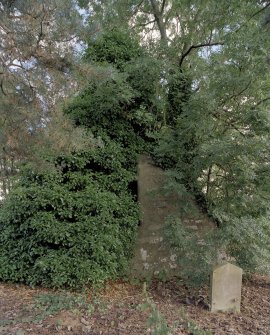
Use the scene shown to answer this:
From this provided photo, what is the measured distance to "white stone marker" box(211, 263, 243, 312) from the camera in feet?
14.3

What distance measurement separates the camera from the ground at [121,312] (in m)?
3.66

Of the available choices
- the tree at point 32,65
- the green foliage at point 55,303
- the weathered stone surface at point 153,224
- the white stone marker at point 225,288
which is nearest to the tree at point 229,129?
the weathered stone surface at point 153,224

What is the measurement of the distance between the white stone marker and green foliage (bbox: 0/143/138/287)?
149cm

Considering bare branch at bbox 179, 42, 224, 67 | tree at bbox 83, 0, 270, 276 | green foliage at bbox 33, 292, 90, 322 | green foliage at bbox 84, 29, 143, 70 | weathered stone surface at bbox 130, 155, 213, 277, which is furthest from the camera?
bare branch at bbox 179, 42, 224, 67

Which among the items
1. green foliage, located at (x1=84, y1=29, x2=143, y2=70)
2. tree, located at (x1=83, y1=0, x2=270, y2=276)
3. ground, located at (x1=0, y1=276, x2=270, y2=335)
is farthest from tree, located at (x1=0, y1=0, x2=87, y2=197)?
green foliage, located at (x1=84, y1=29, x2=143, y2=70)

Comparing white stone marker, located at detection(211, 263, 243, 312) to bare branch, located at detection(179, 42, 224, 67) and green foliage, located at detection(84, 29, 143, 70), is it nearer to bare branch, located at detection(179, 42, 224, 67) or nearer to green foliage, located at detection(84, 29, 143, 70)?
green foliage, located at detection(84, 29, 143, 70)

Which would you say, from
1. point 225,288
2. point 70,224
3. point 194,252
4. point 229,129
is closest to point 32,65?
point 70,224

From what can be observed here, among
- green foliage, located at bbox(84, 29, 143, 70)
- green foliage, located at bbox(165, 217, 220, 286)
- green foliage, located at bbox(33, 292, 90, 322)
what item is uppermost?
green foliage, located at bbox(84, 29, 143, 70)

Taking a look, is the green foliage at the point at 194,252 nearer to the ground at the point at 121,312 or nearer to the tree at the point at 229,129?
the tree at the point at 229,129

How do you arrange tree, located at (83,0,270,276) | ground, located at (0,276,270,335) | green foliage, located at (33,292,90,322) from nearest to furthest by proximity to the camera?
ground, located at (0,276,270,335) < green foliage, located at (33,292,90,322) < tree, located at (83,0,270,276)

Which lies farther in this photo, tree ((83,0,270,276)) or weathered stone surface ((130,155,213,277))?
weathered stone surface ((130,155,213,277))

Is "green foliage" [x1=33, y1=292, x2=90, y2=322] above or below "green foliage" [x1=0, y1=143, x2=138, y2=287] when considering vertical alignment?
below

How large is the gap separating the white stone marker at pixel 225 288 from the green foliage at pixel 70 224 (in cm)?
A: 149

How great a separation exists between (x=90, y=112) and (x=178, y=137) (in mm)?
1528
